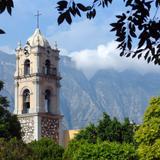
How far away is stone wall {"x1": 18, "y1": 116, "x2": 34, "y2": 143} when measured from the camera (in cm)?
5953

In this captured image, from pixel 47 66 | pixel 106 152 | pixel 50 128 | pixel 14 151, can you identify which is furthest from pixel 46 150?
pixel 47 66

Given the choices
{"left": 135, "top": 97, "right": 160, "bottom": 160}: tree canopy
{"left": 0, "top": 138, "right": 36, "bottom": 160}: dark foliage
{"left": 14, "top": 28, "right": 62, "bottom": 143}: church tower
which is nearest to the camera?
{"left": 135, "top": 97, "right": 160, "bottom": 160}: tree canopy

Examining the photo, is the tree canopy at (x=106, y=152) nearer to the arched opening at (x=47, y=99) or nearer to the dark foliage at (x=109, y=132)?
the dark foliage at (x=109, y=132)

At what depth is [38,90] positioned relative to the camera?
60.6m

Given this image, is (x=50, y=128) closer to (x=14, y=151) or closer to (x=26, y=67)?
(x=26, y=67)

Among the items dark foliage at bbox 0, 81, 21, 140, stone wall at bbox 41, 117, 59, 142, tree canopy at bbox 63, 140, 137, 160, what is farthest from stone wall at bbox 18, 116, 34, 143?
tree canopy at bbox 63, 140, 137, 160

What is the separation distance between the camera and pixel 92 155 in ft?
137

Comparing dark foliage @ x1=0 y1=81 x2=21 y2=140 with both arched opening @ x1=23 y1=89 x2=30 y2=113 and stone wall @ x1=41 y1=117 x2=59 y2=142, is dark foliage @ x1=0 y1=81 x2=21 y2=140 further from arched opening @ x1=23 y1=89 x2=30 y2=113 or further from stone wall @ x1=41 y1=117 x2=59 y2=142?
arched opening @ x1=23 y1=89 x2=30 y2=113

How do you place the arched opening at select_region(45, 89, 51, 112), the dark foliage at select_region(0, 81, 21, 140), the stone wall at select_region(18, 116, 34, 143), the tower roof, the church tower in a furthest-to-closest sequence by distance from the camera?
the arched opening at select_region(45, 89, 51, 112)
the tower roof
the church tower
the stone wall at select_region(18, 116, 34, 143)
the dark foliage at select_region(0, 81, 21, 140)

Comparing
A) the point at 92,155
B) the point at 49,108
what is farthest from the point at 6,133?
the point at 49,108

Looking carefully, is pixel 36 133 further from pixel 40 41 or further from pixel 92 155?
pixel 92 155

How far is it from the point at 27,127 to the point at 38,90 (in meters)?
3.34

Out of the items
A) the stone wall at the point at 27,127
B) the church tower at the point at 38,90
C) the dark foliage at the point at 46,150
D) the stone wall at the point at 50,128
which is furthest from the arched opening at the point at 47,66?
the dark foliage at the point at 46,150

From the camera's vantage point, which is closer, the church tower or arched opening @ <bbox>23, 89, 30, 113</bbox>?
the church tower
